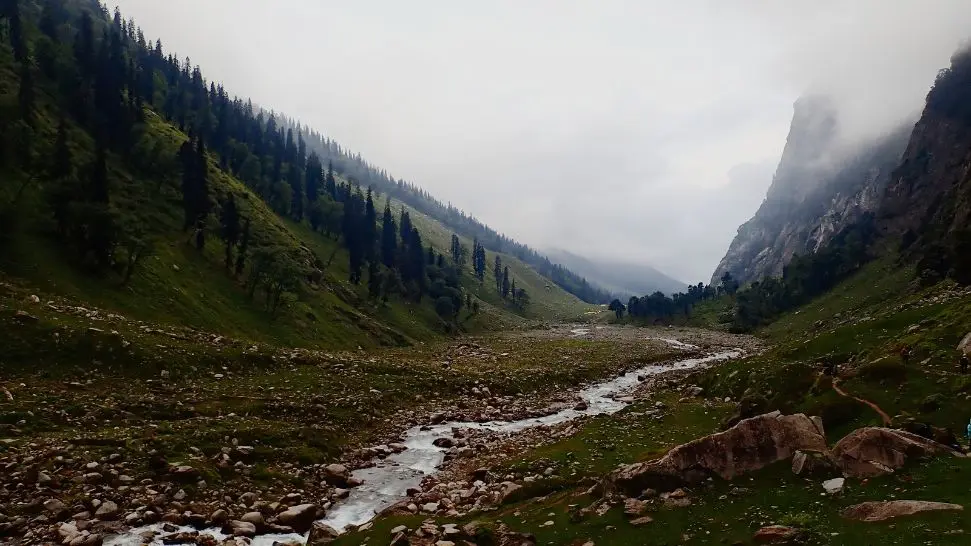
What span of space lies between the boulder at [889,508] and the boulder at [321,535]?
56.6 feet

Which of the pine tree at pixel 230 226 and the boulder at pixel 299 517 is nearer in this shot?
the boulder at pixel 299 517

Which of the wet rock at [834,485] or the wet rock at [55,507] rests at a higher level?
the wet rock at [834,485]

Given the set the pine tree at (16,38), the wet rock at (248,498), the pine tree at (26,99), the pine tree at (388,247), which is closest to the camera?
the wet rock at (248,498)

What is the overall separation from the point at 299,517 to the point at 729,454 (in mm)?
17710

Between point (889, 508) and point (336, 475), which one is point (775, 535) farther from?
point (336, 475)

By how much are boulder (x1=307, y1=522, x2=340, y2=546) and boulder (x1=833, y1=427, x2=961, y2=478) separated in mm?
18707

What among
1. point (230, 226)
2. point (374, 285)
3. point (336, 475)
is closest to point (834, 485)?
point (336, 475)

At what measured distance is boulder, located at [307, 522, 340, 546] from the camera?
19172 millimetres

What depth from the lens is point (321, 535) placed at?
1977cm

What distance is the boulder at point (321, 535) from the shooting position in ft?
62.9

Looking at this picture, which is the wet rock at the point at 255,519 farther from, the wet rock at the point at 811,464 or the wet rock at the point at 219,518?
the wet rock at the point at 811,464

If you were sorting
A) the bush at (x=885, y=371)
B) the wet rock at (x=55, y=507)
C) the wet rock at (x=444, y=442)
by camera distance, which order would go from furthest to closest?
the wet rock at (x=444, y=442) < the bush at (x=885, y=371) < the wet rock at (x=55, y=507)

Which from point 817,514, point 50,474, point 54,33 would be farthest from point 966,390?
point 54,33

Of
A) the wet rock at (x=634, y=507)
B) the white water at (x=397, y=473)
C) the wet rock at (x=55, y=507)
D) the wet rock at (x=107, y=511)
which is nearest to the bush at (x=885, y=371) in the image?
the wet rock at (x=634, y=507)
